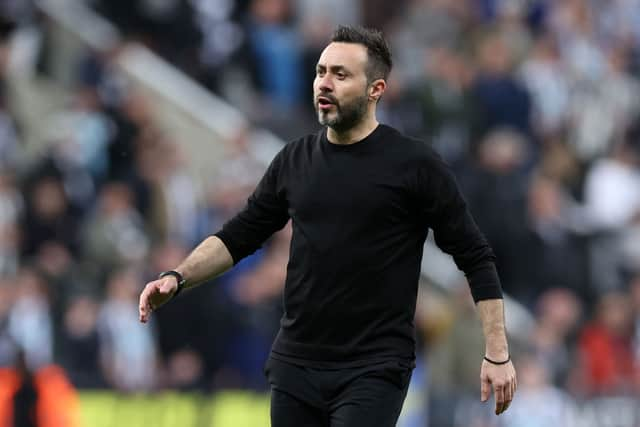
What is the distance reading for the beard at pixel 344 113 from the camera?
19.8ft

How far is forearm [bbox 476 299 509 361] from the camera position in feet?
19.6

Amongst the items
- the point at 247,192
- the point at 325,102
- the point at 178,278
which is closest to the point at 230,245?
the point at 178,278

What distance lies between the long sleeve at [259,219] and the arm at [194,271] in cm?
5

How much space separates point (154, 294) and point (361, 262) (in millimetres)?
816

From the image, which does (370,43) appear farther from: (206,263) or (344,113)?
(206,263)

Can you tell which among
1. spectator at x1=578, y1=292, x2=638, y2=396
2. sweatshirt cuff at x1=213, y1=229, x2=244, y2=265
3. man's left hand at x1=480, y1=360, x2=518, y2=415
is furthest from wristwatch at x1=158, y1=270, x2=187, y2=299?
spectator at x1=578, y1=292, x2=638, y2=396

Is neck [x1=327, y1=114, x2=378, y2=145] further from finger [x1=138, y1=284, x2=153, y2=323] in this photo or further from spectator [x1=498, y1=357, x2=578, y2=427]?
spectator [x1=498, y1=357, x2=578, y2=427]

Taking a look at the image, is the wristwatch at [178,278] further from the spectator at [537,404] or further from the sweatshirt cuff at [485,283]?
the spectator at [537,404]

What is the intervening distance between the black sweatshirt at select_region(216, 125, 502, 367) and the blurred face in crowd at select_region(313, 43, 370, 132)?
16cm

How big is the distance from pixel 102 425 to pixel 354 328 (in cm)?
541

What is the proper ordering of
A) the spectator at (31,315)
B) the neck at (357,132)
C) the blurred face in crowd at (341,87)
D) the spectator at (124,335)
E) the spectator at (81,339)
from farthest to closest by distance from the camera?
the spectator at (124,335), the spectator at (31,315), the spectator at (81,339), the neck at (357,132), the blurred face in crowd at (341,87)

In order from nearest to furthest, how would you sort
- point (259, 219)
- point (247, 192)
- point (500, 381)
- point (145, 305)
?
point (500, 381) → point (145, 305) → point (259, 219) → point (247, 192)

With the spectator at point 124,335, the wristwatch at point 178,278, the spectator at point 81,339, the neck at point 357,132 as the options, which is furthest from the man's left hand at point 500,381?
the spectator at point 124,335

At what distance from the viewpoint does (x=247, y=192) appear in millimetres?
13398
